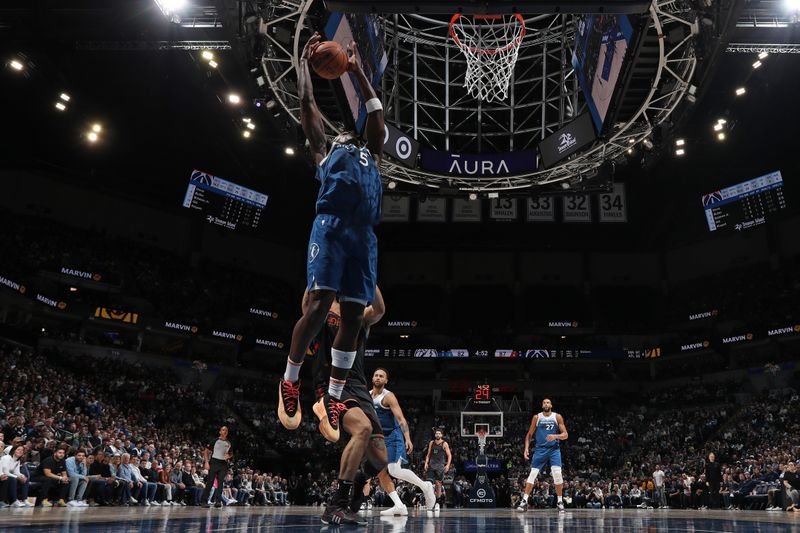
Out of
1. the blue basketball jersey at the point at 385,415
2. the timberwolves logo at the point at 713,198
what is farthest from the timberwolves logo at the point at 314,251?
the timberwolves logo at the point at 713,198

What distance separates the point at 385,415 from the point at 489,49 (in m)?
9.65

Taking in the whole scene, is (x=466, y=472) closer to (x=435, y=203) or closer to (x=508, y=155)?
(x=435, y=203)

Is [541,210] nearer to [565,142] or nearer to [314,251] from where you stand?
[565,142]

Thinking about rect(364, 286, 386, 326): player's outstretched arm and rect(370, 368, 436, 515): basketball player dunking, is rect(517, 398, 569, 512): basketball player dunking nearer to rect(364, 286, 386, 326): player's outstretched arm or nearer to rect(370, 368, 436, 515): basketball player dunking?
rect(370, 368, 436, 515): basketball player dunking

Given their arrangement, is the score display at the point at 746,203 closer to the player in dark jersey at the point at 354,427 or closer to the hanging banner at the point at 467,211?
the hanging banner at the point at 467,211

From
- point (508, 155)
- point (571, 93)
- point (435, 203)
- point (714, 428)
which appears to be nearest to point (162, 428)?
point (435, 203)

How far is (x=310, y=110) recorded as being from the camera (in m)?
3.89

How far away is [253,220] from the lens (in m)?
26.0

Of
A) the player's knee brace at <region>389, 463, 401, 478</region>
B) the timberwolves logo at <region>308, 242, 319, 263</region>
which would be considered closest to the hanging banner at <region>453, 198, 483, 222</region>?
the player's knee brace at <region>389, 463, 401, 478</region>

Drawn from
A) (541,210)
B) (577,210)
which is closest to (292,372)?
(577,210)

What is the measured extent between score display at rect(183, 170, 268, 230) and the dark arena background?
0.40 feet

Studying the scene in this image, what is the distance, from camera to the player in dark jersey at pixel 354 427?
4.01 m

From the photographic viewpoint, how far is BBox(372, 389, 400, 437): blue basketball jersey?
7891 millimetres

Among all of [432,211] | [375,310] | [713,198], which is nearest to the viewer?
[375,310]
